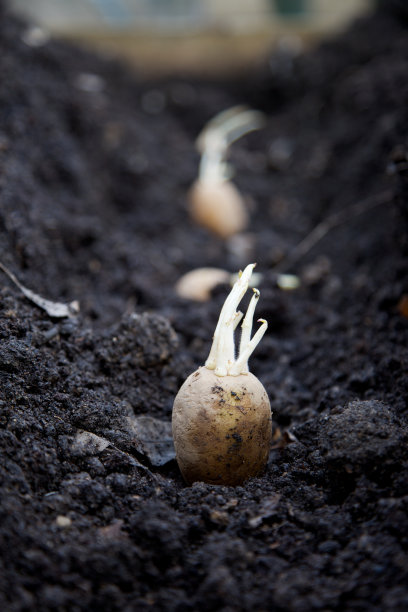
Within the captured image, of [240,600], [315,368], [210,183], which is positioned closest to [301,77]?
[210,183]

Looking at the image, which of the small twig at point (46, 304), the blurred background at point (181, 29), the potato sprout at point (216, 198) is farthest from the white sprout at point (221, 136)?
the small twig at point (46, 304)

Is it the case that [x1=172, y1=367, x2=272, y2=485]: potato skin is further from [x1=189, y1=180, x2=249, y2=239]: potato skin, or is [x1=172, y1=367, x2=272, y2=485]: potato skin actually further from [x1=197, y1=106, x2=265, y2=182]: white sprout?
[x1=197, y1=106, x2=265, y2=182]: white sprout

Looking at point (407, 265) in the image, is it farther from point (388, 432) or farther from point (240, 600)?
point (240, 600)

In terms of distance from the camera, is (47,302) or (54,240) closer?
(47,302)

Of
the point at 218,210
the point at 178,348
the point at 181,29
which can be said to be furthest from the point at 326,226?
the point at 181,29

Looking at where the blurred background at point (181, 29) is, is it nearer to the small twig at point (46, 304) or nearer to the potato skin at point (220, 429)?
→ the small twig at point (46, 304)

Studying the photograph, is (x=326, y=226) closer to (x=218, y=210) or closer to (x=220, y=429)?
(x=218, y=210)
